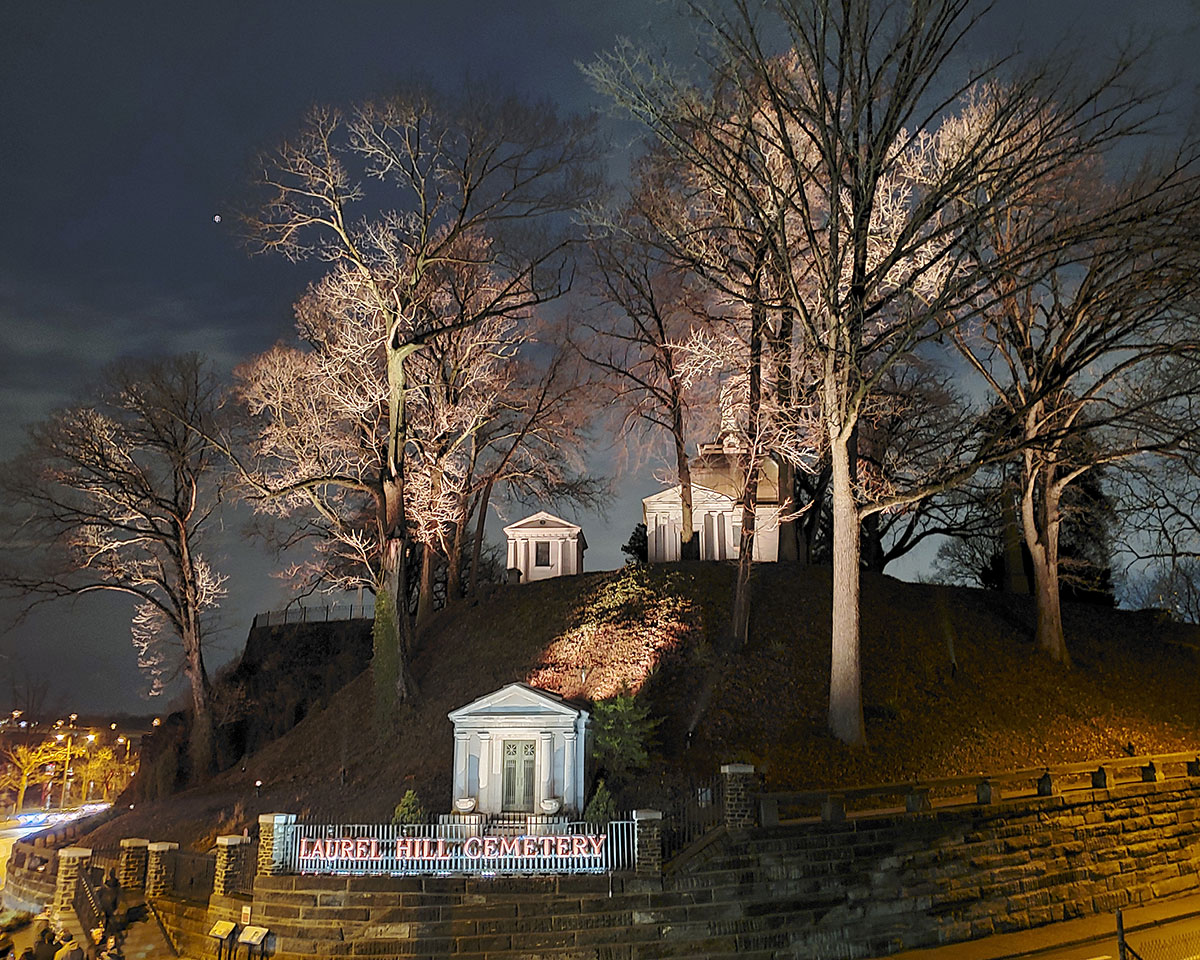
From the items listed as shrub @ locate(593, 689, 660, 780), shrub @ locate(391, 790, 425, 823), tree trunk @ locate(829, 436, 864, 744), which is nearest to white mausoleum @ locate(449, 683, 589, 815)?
shrub @ locate(391, 790, 425, 823)

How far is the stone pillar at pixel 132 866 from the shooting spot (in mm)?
17031

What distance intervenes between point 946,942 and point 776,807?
3407 millimetres

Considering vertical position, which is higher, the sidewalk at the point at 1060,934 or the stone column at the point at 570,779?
the stone column at the point at 570,779

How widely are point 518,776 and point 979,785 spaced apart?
8961 mm

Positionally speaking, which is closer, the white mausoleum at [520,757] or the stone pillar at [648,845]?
the stone pillar at [648,845]

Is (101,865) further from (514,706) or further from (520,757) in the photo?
(514,706)

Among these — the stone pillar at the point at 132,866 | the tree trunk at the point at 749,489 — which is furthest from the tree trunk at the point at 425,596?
the stone pillar at the point at 132,866

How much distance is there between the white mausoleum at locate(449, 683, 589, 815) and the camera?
1812cm

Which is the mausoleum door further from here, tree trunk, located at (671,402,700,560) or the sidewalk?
tree trunk, located at (671,402,700,560)

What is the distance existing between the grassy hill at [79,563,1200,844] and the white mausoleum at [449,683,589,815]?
1.93 meters

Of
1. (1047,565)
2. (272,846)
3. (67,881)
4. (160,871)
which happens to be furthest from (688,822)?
(1047,565)

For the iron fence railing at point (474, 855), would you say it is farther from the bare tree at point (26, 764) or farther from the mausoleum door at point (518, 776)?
the bare tree at point (26, 764)

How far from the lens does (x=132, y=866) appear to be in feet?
56.3

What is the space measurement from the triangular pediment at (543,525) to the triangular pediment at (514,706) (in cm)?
2000
